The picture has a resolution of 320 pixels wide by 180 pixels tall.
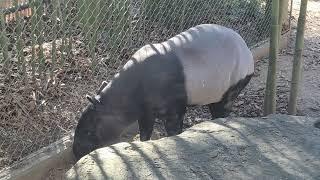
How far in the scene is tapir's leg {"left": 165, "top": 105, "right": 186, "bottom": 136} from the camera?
3893 millimetres

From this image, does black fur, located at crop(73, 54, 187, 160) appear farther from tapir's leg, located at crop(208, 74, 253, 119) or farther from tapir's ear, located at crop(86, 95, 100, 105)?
tapir's leg, located at crop(208, 74, 253, 119)

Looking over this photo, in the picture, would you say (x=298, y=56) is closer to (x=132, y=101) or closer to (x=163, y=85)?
(x=163, y=85)

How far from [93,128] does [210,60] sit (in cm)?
106

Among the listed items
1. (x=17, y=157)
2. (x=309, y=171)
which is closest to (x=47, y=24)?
(x=17, y=157)

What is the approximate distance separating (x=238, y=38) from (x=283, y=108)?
103 centimetres

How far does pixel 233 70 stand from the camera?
4.14 meters

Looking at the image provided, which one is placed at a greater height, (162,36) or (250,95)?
(162,36)

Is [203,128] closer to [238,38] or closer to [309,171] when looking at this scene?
[309,171]

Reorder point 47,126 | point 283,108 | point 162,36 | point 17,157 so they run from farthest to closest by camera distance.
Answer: point 162,36 → point 283,108 → point 47,126 → point 17,157

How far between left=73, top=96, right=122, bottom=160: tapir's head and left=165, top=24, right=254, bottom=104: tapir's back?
2.13 feet

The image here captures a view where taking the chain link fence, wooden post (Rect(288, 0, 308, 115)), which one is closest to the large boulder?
wooden post (Rect(288, 0, 308, 115))

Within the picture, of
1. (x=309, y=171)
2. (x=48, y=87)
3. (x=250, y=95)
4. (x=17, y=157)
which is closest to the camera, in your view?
(x=309, y=171)

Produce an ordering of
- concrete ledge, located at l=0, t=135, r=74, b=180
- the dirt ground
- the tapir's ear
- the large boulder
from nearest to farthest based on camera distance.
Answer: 1. the large boulder
2. concrete ledge, located at l=0, t=135, r=74, b=180
3. the tapir's ear
4. the dirt ground

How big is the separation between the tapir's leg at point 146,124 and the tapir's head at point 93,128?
0.66 feet
